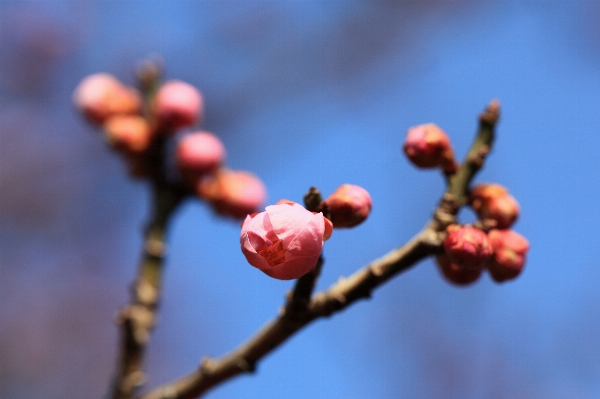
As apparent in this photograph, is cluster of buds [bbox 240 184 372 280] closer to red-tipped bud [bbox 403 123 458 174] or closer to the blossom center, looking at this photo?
the blossom center

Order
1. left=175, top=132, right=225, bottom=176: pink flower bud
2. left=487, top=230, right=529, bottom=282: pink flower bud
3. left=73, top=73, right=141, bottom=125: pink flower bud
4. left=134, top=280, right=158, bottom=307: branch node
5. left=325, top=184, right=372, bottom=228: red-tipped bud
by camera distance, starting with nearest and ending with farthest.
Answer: left=325, top=184, right=372, bottom=228: red-tipped bud < left=487, top=230, right=529, bottom=282: pink flower bud < left=134, top=280, right=158, bottom=307: branch node < left=175, top=132, right=225, bottom=176: pink flower bud < left=73, top=73, right=141, bottom=125: pink flower bud

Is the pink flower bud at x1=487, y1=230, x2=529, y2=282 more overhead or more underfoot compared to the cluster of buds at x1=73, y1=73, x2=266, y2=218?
more overhead

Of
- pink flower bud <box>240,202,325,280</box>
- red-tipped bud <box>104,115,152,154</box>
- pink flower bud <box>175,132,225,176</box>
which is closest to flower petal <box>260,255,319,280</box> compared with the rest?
pink flower bud <box>240,202,325,280</box>

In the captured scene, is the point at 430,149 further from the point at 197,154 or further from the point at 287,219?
the point at 197,154

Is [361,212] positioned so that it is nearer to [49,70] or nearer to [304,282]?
[304,282]

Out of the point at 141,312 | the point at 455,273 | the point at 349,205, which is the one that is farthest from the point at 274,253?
the point at 141,312

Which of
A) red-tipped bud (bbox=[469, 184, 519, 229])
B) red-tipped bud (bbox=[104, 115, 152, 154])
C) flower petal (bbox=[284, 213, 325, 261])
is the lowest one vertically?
red-tipped bud (bbox=[104, 115, 152, 154])

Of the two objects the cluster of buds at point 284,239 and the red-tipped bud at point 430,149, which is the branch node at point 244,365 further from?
the red-tipped bud at point 430,149
